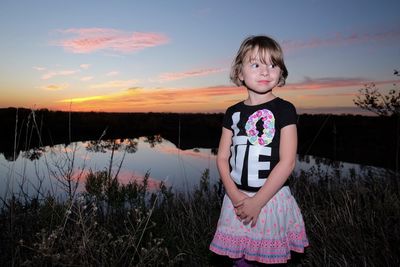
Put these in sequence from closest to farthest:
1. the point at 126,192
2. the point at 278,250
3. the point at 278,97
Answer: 1. the point at 278,250
2. the point at 278,97
3. the point at 126,192

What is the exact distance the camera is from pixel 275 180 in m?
2.20

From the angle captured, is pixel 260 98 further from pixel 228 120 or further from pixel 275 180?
pixel 275 180

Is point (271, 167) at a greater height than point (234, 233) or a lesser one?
greater

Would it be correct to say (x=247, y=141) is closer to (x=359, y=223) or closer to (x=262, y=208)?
(x=262, y=208)

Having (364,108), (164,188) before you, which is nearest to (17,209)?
(164,188)

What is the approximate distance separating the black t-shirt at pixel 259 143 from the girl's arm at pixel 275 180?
56mm

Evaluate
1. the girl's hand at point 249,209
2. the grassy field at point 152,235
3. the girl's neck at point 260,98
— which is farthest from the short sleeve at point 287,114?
the grassy field at point 152,235

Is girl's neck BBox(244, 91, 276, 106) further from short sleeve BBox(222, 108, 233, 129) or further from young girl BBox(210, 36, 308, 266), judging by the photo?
short sleeve BBox(222, 108, 233, 129)

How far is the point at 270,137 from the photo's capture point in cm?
232

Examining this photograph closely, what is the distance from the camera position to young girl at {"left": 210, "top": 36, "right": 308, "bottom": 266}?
2.24 metres

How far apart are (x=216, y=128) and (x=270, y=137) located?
45.5 metres

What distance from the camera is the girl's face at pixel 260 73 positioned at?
2.36 m

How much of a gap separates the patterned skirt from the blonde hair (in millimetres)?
780

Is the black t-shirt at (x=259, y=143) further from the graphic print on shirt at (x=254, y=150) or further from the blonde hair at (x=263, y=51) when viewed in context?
the blonde hair at (x=263, y=51)
